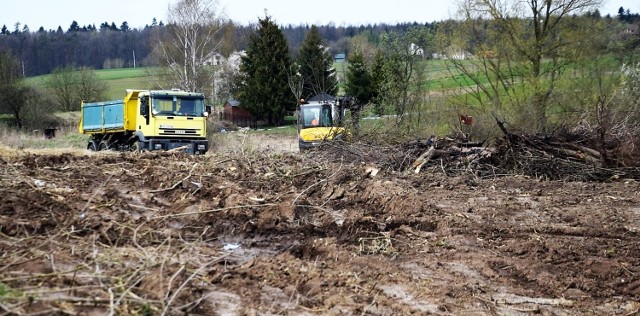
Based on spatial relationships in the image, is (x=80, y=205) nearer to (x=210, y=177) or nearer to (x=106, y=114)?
(x=210, y=177)

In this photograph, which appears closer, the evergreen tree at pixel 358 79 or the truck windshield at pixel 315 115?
the truck windshield at pixel 315 115

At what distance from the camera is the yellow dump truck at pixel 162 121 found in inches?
805

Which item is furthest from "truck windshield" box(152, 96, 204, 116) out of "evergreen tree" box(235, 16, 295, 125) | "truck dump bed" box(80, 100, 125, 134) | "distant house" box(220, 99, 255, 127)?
"distant house" box(220, 99, 255, 127)

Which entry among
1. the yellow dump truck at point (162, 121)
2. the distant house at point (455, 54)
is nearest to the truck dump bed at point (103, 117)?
the yellow dump truck at point (162, 121)

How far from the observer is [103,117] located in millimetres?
23906

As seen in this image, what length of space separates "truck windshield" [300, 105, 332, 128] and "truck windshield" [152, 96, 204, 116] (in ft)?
12.8

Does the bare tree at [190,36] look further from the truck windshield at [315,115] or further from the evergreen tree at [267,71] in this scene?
the truck windshield at [315,115]

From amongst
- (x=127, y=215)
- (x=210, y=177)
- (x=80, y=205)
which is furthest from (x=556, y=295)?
(x=210, y=177)

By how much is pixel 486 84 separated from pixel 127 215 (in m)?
21.3

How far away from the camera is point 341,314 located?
4.54 meters

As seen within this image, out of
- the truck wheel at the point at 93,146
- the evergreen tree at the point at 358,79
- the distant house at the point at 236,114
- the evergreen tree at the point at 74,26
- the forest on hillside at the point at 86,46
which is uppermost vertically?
the evergreen tree at the point at 74,26

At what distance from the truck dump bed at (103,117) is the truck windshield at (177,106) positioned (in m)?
2.39

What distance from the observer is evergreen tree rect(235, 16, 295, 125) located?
45.1m

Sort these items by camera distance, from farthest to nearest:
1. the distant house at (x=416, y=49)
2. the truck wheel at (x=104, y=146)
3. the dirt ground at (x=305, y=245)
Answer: the distant house at (x=416, y=49), the truck wheel at (x=104, y=146), the dirt ground at (x=305, y=245)
